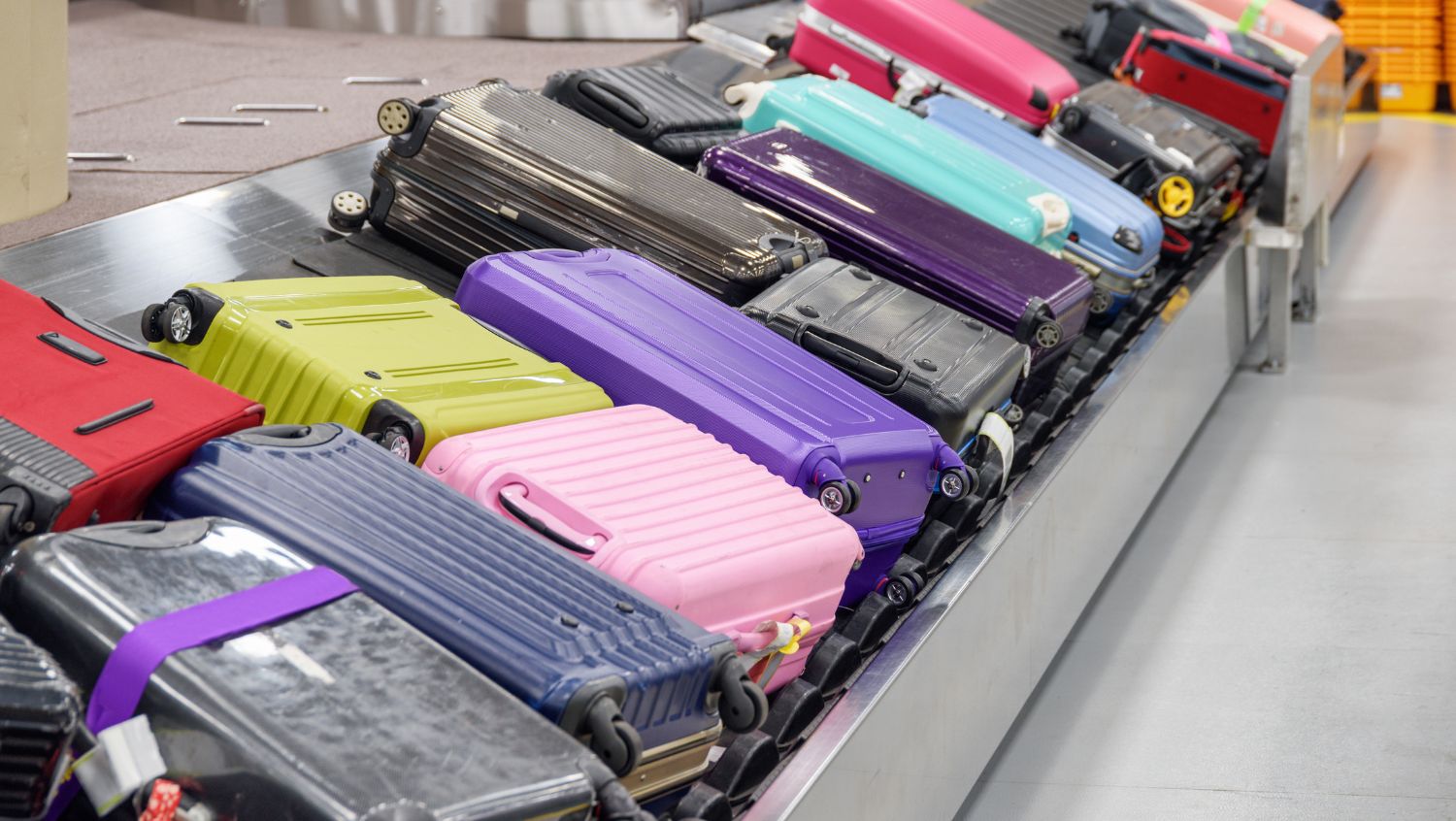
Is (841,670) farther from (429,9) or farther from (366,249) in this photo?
(429,9)

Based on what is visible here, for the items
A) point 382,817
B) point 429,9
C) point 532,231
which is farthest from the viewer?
point 429,9

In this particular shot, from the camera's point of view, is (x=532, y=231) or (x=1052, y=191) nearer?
(x=532, y=231)

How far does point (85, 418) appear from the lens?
1.69 meters

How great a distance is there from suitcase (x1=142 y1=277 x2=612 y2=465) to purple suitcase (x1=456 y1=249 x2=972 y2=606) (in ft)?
0.32

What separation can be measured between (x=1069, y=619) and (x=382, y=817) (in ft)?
6.97

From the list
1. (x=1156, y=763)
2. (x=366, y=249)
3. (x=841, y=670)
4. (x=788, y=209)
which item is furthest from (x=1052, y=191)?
(x=841, y=670)

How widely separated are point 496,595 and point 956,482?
99 cm

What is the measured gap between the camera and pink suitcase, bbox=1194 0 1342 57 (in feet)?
18.6

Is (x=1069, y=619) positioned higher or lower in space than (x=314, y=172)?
lower

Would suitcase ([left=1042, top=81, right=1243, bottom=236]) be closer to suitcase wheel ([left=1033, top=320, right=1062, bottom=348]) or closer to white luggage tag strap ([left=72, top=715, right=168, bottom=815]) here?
suitcase wheel ([left=1033, top=320, right=1062, bottom=348])

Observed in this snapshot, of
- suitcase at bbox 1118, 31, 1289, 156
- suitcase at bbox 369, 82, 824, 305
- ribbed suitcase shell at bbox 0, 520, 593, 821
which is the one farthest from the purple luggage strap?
suitcase at bbox 1118, 31, 1289, 156

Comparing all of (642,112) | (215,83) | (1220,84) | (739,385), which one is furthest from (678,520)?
(1220,84)

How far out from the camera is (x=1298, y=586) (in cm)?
357

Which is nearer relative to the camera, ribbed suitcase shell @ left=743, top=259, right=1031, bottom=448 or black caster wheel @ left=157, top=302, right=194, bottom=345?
black caster wheel @ left=157, top=302, right=194, bottom=345
